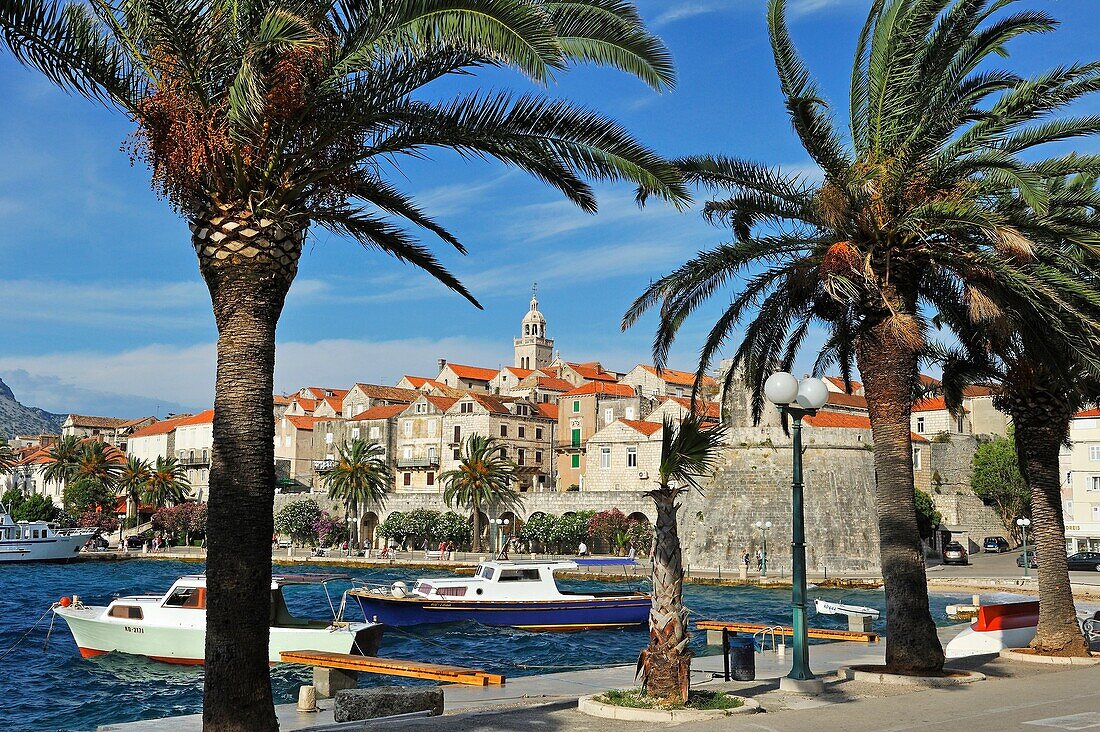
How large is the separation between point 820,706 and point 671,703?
2.18m

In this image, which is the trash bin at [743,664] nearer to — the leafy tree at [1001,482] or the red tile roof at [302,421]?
the leafy tree at [1001,482]

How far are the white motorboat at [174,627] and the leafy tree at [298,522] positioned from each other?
58.5 meters

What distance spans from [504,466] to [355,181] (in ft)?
236

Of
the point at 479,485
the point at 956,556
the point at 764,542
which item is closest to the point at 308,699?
the point at 764,542

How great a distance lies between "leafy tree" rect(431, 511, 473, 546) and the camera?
79.8 meters

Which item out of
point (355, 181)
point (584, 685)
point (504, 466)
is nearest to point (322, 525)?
point (504, 466)

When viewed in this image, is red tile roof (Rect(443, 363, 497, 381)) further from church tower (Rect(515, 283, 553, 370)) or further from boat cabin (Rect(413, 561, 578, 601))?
boat cabin (Rect(413, 561, 578, 601))

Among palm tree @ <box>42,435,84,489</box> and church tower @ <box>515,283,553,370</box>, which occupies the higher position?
church tower @ <box>515,283,553,370</box>

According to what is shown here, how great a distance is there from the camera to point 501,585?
38.8 meters

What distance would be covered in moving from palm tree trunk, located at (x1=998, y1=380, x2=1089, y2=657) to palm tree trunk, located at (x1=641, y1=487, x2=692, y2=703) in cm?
885

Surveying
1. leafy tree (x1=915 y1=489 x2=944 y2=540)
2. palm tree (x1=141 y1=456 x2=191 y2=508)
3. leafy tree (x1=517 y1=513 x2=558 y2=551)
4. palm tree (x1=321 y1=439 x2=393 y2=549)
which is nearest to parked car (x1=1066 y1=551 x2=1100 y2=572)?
leafy tree (x1=915 y1=489 x2=944 y2=540)

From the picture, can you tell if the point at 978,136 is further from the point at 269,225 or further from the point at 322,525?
the point at 322,525

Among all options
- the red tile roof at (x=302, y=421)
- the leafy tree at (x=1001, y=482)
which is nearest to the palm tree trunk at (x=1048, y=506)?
the leafy tree at (x=1001, y=482)

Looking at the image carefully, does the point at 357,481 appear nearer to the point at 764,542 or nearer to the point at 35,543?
the point at 35,543
